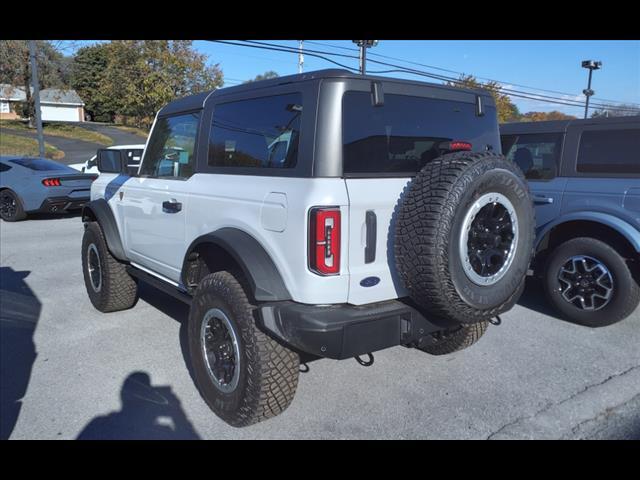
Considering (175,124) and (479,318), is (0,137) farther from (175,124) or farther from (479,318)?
(479,318)

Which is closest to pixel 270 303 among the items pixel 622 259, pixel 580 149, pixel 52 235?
pixel 622 259

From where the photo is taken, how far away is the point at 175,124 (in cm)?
411

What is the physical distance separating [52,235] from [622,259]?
9435mm

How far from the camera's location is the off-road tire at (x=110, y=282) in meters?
4.84

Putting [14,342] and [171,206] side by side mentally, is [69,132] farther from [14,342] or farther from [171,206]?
[171,206]

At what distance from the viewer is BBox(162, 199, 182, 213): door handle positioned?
12.0ft

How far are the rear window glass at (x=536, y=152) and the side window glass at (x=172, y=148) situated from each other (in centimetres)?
376

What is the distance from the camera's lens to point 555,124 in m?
5.48

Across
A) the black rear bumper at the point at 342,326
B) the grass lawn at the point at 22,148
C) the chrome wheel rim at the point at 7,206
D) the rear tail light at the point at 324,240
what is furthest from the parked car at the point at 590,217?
the grass lawn at the point at 22,148

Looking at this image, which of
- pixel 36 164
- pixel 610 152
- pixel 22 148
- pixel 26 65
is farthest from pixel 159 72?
pixel 610 152

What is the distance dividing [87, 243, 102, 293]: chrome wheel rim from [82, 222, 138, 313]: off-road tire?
0.05 m

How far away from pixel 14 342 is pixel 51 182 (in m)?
7.60

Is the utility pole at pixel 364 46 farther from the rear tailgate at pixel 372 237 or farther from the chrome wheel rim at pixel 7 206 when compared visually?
the rear tailgate at pixel 372 237

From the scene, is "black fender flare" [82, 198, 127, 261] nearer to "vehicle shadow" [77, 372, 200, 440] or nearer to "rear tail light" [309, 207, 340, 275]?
"vehicle shadow" [77, 372, 200, 440]
